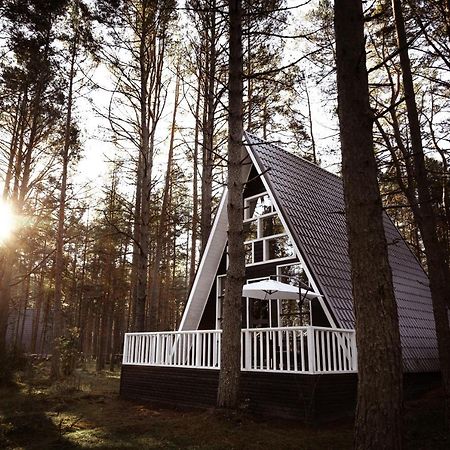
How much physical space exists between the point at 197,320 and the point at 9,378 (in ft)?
17.7

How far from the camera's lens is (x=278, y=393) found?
277 inches

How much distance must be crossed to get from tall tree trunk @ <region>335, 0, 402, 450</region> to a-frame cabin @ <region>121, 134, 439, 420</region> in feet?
8.22

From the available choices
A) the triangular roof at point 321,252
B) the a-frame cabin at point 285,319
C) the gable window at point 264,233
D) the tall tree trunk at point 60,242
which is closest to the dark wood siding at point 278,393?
the a-frame cabin at point 285,319

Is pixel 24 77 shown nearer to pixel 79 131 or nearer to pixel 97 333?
pixel 79 131

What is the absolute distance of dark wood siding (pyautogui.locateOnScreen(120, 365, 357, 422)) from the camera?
6.66 m

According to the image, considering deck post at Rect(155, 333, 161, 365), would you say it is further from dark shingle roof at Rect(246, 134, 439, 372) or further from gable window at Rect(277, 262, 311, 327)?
dark shingle roof at Rect(246, 134, 439, 372)

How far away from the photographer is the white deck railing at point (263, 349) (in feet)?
23.0

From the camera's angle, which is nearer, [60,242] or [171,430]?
[171,430]

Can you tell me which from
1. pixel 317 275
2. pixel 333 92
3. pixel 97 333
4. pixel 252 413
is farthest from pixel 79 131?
pixel 97 333

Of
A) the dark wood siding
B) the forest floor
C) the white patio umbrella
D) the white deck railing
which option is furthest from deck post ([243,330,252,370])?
the forest floor

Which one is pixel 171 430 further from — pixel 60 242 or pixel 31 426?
pixel 60 242

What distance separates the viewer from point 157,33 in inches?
479

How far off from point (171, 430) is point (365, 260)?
162 inches

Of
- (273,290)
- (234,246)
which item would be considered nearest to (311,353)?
(273,290)
